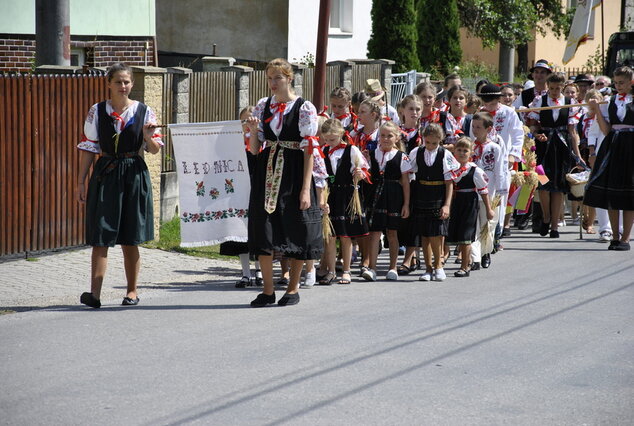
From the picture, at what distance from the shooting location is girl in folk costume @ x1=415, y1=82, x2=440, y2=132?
38.9 ft

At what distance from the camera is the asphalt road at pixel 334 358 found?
5961 mm

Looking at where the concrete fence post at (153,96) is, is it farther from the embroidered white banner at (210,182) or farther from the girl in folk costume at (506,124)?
the girl in folk costume at (506,124)

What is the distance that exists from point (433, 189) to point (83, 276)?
345cm

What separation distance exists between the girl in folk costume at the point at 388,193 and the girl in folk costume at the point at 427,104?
4.31ft

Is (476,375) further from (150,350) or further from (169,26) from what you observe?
(169,26)

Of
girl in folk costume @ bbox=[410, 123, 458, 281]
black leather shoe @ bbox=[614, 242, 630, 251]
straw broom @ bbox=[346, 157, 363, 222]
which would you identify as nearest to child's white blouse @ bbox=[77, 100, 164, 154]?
straw broom @ bbox=[346, 157, 363, 222]

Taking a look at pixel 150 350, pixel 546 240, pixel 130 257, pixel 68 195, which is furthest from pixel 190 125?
pixel 546 240

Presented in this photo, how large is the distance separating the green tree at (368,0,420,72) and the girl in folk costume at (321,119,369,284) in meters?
18.4

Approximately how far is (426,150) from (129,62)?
9286mm

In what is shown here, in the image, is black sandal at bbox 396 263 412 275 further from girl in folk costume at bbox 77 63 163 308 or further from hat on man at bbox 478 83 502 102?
girl in folk costume at bbox 77 63 163 308

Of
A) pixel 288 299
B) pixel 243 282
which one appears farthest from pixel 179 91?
pixel 288 299

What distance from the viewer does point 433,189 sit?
414 inches

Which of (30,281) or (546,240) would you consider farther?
(546,240)

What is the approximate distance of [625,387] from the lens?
659 centimetres
